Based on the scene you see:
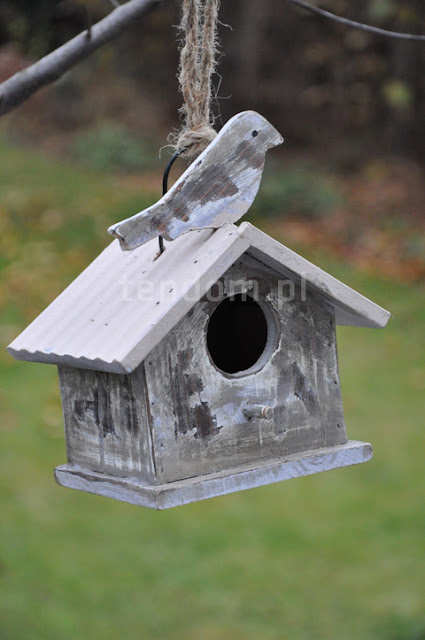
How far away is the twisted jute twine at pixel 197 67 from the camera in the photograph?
1991mm

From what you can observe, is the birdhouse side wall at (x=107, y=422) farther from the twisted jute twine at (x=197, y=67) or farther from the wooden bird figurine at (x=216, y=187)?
the twisted jute twine at (x=197, y=67)

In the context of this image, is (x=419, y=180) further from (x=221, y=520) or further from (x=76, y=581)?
(x=76, y=581)

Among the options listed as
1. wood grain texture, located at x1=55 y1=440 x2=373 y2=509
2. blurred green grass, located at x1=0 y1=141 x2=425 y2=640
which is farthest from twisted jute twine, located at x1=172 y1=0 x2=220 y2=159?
blurred green grass, located at x1=0 y1=141 x2=425 y2=640

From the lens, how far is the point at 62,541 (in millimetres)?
5027

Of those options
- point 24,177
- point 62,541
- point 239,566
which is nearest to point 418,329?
point 239,566

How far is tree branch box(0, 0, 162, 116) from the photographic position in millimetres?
2264

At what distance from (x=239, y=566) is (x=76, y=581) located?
0.90 metres

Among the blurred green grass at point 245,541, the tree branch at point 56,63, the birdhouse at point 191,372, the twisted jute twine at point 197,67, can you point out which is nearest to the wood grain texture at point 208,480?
the birdhouse at point 191,372

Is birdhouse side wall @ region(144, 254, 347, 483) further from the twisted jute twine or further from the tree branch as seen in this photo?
the tree branch

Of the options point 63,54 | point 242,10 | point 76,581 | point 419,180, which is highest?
point 242,10

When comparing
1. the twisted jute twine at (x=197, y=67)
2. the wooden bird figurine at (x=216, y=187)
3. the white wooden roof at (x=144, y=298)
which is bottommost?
the white wooden roof at (x=144, y=298)

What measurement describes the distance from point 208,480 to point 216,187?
2.18 feet

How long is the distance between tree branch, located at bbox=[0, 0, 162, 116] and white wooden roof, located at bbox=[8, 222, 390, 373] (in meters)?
0.47

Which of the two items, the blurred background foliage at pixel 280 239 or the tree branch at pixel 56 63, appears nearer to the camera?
the tree branch at pixel 56 63
